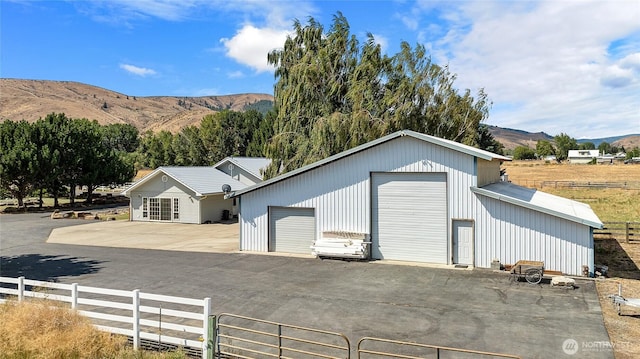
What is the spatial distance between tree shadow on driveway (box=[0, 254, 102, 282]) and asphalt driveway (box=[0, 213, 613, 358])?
43mm

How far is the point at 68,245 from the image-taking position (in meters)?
23.8

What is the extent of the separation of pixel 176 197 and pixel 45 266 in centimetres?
1535

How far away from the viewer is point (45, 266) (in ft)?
60.7

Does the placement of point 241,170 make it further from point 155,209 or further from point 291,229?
point 291,229

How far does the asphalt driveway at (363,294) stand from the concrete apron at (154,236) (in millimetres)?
1813

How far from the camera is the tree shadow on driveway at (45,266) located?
55.5 ft

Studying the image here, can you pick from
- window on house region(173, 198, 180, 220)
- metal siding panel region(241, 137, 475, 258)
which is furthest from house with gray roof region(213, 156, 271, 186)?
metal siding panel region(241, 137, 475, 258)

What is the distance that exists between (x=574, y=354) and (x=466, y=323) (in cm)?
247

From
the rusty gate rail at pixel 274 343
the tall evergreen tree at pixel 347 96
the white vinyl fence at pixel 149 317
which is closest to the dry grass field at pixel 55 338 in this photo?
the white vinyl fence at pixel 149 317

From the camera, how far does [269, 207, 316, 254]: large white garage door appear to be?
813 inches

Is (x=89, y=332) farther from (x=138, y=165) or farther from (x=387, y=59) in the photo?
(x=138, y=165)

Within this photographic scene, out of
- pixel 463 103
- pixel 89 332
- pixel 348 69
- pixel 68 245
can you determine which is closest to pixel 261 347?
pixel 89 332

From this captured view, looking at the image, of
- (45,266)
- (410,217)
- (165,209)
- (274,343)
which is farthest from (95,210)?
(274,343)

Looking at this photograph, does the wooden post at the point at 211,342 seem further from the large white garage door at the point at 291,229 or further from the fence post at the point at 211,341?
the large white garage door at the point at 291,229
